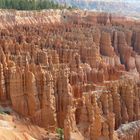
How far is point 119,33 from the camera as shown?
5922cm

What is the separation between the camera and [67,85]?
34.8 metres

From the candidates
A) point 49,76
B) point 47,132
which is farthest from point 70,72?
point 47,132

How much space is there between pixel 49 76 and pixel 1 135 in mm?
9062

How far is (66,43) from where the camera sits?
47062 mm

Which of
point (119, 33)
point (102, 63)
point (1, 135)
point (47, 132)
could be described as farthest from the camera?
point (119, 33)

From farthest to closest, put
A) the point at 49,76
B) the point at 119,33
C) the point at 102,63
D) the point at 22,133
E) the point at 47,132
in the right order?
the point at 119,33, the point at 102,63, the point at 49,76, the point at 47,132, the point at 22,133

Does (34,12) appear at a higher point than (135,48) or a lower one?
higher

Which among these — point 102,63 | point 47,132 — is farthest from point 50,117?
point 102,63

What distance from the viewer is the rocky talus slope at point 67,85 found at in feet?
105

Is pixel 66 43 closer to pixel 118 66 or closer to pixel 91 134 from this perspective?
pixel 118 66

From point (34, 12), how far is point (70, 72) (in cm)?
2507

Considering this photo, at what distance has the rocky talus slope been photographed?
31.9 meters

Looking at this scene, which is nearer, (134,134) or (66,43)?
(134,134)

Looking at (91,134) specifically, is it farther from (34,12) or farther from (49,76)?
(34,12)
